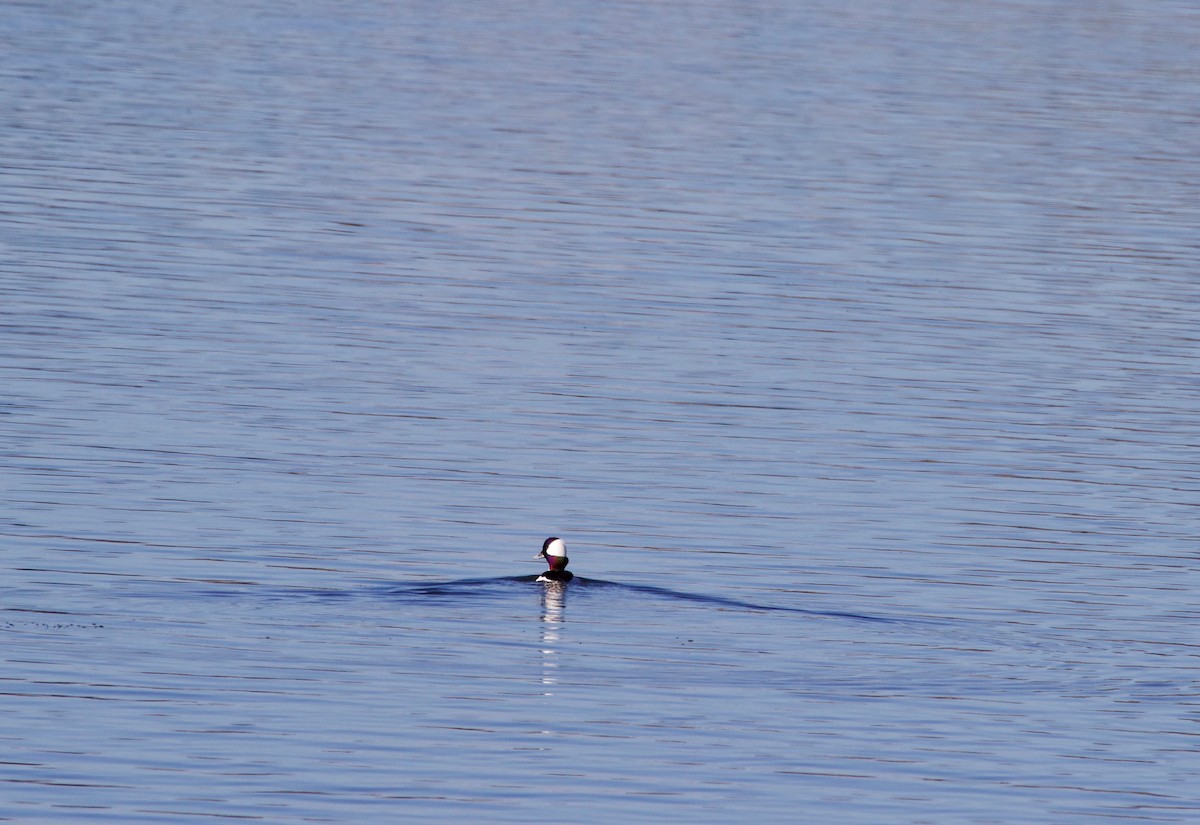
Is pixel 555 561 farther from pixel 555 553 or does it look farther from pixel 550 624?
pixel 550 624

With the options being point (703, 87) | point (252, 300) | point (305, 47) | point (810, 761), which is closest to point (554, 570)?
point (810, 761)

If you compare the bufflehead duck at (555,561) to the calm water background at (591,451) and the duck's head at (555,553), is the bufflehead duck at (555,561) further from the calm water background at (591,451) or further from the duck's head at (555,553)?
the calm water background at (591,451)

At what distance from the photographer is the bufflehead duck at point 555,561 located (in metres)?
18.5

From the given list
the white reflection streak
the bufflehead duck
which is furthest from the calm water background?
the bufflehead duck

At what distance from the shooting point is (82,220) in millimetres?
32781

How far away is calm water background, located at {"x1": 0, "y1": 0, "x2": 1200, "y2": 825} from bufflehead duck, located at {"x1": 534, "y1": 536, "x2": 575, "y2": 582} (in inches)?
8.1

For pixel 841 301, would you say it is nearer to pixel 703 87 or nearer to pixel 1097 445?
pixel 1097 445

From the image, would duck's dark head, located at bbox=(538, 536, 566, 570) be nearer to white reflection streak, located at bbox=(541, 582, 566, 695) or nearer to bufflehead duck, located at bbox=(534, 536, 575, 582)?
bufflehead duck, located at bbox=(534, 536, 575, 582)

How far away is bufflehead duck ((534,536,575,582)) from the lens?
728 inches

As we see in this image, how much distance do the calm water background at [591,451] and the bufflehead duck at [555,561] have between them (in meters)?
0.20

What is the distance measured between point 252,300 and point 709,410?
695 cm

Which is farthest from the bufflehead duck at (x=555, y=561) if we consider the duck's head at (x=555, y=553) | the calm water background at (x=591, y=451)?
the calm water background at (x=591, y=451)

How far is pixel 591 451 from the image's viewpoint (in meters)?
23.8

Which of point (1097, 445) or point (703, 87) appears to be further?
point (703, 87)
